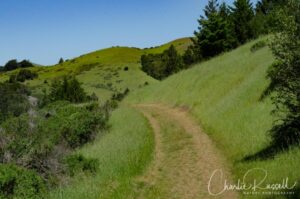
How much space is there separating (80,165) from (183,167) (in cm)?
357

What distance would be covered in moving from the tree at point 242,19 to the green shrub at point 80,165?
41414 mm

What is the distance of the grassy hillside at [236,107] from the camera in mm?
10758

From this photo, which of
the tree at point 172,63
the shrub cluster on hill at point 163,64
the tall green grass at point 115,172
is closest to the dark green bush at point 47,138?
the tall green grass at point 115,172

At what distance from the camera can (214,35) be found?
1906 inches

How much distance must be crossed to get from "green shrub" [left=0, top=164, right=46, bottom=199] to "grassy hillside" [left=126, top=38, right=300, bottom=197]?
18.5 ft

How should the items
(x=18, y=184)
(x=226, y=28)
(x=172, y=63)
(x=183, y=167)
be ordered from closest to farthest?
(x=18, y=184), (x=183, y=167), (x=226, y=28), (x=172, y=63)

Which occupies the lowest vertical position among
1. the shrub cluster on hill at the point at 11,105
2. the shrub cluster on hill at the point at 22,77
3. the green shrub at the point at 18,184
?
the green shrub at the point at 18,184

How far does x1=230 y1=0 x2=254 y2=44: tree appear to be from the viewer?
5200 cm

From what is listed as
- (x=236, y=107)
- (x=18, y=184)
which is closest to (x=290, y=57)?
(x=18, y=184)

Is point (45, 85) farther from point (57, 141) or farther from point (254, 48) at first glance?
point (57, 141)

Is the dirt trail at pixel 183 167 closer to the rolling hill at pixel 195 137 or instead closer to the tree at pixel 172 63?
the rolling hill at pixel 195 137

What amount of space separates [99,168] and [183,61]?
Answer: 60257 mm

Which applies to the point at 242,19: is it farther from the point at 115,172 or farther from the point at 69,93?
the point at 115,172

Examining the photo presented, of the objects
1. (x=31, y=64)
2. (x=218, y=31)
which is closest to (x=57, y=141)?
(x=218, y=31)
